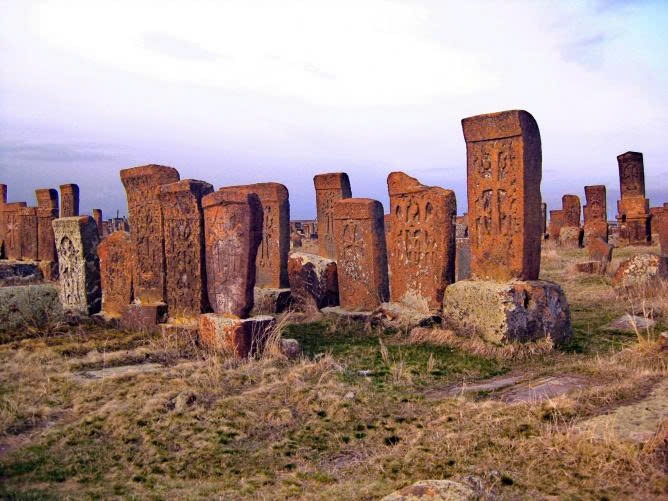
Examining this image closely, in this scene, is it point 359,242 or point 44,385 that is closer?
point 44,385

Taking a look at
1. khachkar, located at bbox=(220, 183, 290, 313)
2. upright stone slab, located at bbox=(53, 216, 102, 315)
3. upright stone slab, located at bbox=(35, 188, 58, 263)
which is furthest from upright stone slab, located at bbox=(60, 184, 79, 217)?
upright stone slab, located at bbox=(53, 216, 102, 315)

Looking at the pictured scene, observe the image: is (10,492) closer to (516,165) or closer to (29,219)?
(516,165)

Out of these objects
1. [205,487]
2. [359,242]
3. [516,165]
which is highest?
[516,165]

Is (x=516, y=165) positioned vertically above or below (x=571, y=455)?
above

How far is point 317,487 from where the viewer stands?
10.1ft

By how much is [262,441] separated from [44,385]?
227 cm

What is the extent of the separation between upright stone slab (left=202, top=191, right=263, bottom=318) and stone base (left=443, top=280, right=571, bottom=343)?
7.78ft

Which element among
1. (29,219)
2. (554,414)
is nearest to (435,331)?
(554,414)

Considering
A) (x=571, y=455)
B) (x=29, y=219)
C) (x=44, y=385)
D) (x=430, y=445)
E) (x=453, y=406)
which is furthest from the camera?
(x=29, y=219)

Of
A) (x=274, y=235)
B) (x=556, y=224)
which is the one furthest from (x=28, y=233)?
(x=556, y=224)

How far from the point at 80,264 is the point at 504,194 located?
18.5 ft

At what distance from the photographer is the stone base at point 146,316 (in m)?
7.12

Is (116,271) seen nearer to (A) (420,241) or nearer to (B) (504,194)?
(A) (420,241)

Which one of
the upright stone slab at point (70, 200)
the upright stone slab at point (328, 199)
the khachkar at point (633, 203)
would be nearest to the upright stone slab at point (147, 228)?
the upright stone slab at point (328, 199)
